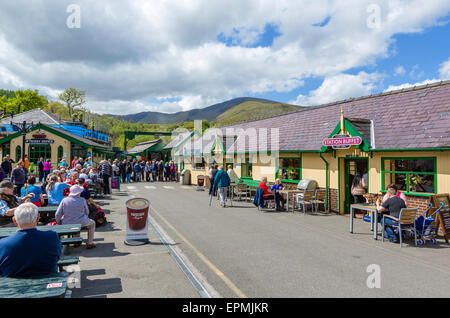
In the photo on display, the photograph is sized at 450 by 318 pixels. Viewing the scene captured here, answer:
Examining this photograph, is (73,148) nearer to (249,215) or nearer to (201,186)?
(201,186)

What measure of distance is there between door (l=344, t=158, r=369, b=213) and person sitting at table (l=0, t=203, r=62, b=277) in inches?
483

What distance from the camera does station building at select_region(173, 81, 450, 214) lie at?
10625mm

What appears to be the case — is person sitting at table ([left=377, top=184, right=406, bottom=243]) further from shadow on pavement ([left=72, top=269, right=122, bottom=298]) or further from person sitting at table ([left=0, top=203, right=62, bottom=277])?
person sitting at table ([left=0, top=203, right=62, bottom=277])

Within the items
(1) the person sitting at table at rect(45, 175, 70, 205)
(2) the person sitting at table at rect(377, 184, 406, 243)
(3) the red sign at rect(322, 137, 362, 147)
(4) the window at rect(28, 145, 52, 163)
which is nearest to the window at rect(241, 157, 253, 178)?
(3) the red sign at rect(322, 137, 362, 147)

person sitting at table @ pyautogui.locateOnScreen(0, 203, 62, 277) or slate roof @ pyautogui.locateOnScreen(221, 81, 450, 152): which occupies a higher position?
slate roof @ pyautogui.locateOnScreen(221, 81, 450, 152)

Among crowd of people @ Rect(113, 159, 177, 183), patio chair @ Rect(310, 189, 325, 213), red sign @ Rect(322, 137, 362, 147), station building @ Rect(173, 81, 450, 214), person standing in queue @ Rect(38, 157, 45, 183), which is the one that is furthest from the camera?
crowd of people @ Rect(113, 159, 177, 183)

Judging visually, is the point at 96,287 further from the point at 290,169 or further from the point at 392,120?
the point at 290,169

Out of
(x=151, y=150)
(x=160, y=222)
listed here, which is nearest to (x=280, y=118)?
(x=160, y=222)

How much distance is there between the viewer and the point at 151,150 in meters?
48.7

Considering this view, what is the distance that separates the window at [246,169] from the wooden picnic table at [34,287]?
54.2 ft

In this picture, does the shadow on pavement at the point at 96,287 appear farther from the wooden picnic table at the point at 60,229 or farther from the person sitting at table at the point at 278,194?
the person sitting at table at the point at 278,194

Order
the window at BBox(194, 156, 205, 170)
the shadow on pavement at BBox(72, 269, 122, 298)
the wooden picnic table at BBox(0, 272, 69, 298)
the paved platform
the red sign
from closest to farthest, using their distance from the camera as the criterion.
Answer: the wooden picnic table at BBox(0, 272, 69, 298)
the shadow on pavement at BBox(72, 269, 122, 298)
the paved platform
the red sign
the window at BBox(194, 156, 205, 170)

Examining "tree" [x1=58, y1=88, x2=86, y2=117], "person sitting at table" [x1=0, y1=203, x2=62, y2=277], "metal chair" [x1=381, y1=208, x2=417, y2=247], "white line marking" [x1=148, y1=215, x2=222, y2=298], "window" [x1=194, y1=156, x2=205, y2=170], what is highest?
"tree" [x1=58, y1=88, x2=86, y2=117]
